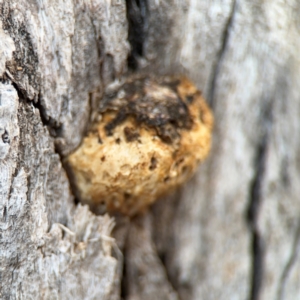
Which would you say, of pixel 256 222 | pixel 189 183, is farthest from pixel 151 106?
pixel 256 222

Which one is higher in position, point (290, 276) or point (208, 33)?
point (208, 33)

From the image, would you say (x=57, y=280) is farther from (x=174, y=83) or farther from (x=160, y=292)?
(x=174, y=83)

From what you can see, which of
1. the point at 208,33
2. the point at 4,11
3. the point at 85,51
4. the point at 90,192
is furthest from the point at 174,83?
the point at 4,11

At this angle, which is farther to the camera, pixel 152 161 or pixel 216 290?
pixel 216 290

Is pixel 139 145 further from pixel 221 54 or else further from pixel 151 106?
pixel 221 54

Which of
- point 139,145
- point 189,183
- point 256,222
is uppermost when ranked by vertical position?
point 139,145

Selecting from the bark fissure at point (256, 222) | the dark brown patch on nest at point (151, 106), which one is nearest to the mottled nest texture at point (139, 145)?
the dark brown patch on nest at point (151, 106)

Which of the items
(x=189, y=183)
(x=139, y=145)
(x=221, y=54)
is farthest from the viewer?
(x=189, y=183)
